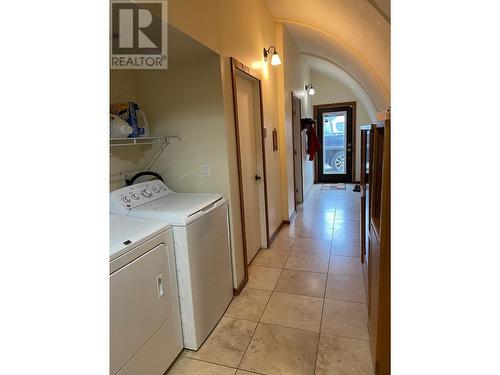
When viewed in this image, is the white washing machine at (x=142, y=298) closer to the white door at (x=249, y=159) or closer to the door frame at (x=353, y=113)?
the white door at (x=249, y=159)

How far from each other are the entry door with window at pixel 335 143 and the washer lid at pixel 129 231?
679cm

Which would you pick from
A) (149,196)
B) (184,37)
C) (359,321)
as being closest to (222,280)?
(149,196)

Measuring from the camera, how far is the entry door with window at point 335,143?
764 centimetres

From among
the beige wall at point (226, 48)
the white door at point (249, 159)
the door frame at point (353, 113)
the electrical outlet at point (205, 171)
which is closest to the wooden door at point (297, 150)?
the beige wall at point (226, 48)

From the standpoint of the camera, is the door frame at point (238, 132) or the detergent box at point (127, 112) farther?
the door frame at point (238, 132)

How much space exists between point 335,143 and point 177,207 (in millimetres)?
6661

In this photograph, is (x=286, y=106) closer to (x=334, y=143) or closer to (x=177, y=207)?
(x=177, y=207)

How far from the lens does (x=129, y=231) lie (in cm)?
160

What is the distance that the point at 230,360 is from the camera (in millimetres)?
1831

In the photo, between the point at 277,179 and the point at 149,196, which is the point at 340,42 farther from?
the point at 149,196

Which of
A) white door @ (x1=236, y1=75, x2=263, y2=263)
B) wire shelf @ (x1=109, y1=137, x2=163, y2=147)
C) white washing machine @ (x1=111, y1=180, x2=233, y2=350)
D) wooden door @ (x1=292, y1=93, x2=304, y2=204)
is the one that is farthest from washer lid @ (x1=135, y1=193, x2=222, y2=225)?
wooden door @ (x1=292, y1=93, x2=304, y2=204)

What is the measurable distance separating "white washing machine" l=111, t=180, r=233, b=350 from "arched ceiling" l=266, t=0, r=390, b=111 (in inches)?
71.6

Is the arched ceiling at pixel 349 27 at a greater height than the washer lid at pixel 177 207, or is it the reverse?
the arched ceiling at pixel 349 27

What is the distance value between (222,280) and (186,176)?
3.07 feet
